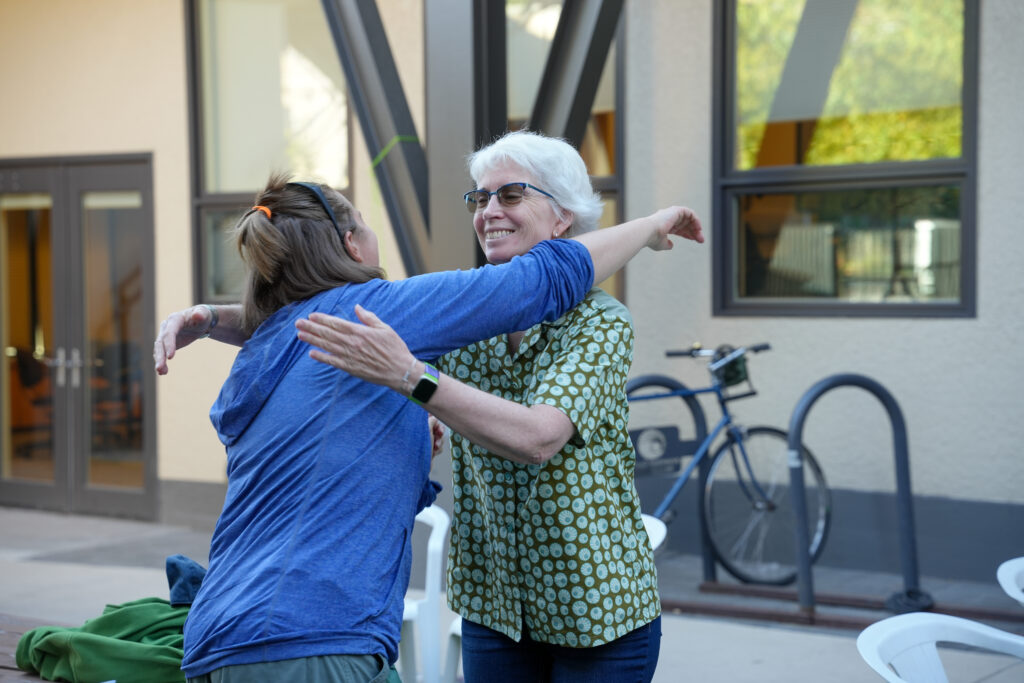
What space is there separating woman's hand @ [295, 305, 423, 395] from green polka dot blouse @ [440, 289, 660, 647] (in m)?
0.28

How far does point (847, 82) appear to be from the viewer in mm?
5922

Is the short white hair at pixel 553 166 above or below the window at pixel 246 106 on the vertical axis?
below

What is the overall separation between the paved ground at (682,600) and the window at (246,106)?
1740mm

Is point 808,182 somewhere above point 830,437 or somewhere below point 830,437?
above

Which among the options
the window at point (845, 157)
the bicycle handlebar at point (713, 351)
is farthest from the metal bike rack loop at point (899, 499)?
the window at point (845, 157)

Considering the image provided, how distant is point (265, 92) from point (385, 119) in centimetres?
361

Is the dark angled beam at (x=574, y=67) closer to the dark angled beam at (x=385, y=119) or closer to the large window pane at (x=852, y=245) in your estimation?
the dark angled beam at (x=385, y=119)

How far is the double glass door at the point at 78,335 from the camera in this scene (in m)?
7.72

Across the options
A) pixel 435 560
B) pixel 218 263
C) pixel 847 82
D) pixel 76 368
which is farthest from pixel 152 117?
pixel 435 560

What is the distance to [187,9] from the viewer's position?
24.1 ft

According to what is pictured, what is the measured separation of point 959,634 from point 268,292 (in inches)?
63.3

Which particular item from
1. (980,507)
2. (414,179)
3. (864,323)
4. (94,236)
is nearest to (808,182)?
(864,323)

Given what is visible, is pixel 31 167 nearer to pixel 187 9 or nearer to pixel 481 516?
pixel 187 9

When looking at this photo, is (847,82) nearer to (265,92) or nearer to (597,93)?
(597,93)
